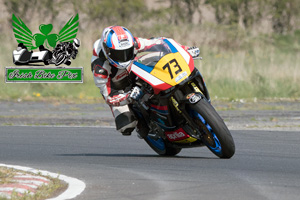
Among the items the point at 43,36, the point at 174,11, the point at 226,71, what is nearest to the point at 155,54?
the point at 226,71

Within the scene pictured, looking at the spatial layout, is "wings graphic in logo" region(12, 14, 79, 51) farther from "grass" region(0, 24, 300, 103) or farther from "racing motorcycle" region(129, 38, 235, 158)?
"racing motorcycle" region(129, 38, 235, 158)

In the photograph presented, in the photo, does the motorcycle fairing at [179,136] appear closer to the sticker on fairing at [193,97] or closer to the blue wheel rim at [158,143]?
the blue wheel rim at [158,143]

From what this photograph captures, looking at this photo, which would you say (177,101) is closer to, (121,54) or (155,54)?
(155,54)

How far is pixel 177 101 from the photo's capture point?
8914 millimetres

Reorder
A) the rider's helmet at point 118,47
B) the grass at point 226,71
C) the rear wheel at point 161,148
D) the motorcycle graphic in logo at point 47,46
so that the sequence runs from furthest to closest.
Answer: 1. the motorcycle graphic in logo at point 47,46
2. the grass at point 226,71
3. the rear wheel at point 161,148
4. the rider's helmet at point 118,47

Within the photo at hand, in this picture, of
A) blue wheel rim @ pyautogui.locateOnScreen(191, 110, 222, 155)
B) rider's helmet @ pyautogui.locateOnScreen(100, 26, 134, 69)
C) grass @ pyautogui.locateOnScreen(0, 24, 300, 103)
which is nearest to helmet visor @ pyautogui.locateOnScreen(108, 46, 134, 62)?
rider's helmet @ pyautogui.locateOnScreen(100, 26, 134, 69)

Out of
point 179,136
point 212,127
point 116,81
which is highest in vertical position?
point 116,81

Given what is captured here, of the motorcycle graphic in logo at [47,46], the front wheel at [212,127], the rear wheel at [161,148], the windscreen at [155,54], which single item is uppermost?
the windscreen at [155,54]

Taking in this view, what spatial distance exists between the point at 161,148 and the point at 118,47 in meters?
1.76

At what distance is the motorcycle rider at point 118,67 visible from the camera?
913 cm

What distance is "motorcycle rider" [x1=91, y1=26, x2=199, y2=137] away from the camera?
9.13 metres

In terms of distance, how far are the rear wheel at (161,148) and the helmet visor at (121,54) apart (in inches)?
55.4

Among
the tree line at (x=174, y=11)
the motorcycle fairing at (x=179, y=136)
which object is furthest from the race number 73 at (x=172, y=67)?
the tree line at (x=174, y=11)

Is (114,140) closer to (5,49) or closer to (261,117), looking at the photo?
(261,117)
